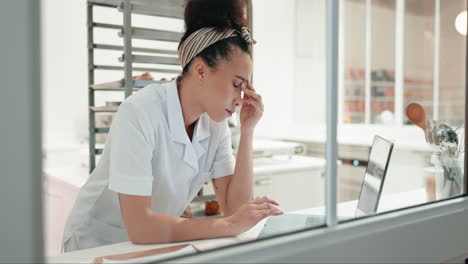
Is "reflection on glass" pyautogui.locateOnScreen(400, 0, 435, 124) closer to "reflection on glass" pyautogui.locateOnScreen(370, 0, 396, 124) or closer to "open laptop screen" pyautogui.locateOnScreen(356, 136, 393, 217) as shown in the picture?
"reflection on glass" pyautogui.locateOnScreen(370, 0, 396, 124)

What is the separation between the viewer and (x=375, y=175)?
1.21 m

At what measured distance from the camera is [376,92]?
157 inches

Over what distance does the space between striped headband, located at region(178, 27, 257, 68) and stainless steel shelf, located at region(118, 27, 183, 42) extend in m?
0.73

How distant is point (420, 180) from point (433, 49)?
8.36 ft

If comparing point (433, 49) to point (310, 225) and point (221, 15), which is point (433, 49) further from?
point (310, 225)

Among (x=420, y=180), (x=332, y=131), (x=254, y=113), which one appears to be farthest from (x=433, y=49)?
(x=332, y=131)

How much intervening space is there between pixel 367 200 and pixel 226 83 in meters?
0.54

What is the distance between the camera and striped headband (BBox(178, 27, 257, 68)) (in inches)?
47.7

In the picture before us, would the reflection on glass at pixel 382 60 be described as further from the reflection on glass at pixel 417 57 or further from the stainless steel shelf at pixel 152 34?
the stainless steel shelf at pixel 152 34

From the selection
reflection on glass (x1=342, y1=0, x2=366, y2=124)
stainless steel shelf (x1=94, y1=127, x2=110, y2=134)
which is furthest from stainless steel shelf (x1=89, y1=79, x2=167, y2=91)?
reflection on glass (x1=342, y1=0, x2=366, y2=124)

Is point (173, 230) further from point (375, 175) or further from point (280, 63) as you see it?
point (280, 63)

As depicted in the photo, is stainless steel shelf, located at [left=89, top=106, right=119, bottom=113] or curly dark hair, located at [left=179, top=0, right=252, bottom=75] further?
stainless steel shelf, located at [left=89, top=106, right=119, bottom=113]

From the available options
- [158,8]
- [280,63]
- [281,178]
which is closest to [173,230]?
[158,8]

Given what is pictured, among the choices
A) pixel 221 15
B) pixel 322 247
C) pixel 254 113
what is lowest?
pixel 322 247
